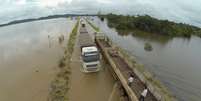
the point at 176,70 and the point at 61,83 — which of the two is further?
the point at 176,70

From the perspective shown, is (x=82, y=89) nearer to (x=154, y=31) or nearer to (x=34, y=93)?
(x=34, y=93)

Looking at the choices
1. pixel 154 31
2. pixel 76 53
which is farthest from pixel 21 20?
pixel 76 53

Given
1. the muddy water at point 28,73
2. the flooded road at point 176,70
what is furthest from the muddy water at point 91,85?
the flooded road at point 176,70

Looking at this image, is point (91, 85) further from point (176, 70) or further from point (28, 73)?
point (176, 70)

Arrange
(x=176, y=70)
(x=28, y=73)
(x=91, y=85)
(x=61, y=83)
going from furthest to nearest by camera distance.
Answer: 1. (x=176, y=70)
2. (x=28, y=73)
3. (x=91, y=85)
4. (x=61, y=83)

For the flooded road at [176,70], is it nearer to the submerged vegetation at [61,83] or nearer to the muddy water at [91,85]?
the muddy water at [91,85]

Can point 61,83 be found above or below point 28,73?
above

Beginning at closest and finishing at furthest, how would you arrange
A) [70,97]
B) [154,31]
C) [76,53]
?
[70,97], [76,53], [154,31]

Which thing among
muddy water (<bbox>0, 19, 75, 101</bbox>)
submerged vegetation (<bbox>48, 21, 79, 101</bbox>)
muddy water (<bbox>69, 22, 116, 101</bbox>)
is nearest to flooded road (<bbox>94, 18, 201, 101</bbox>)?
muddy water (<bbox>69, 22, 116, 101</bbox>)

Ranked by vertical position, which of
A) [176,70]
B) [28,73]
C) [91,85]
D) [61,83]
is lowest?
[28,73]

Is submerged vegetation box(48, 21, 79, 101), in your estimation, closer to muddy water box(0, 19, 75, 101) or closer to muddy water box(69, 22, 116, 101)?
muddy water box(69, 22, 116, 101)

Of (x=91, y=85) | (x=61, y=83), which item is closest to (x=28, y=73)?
(x=61, y=83)
